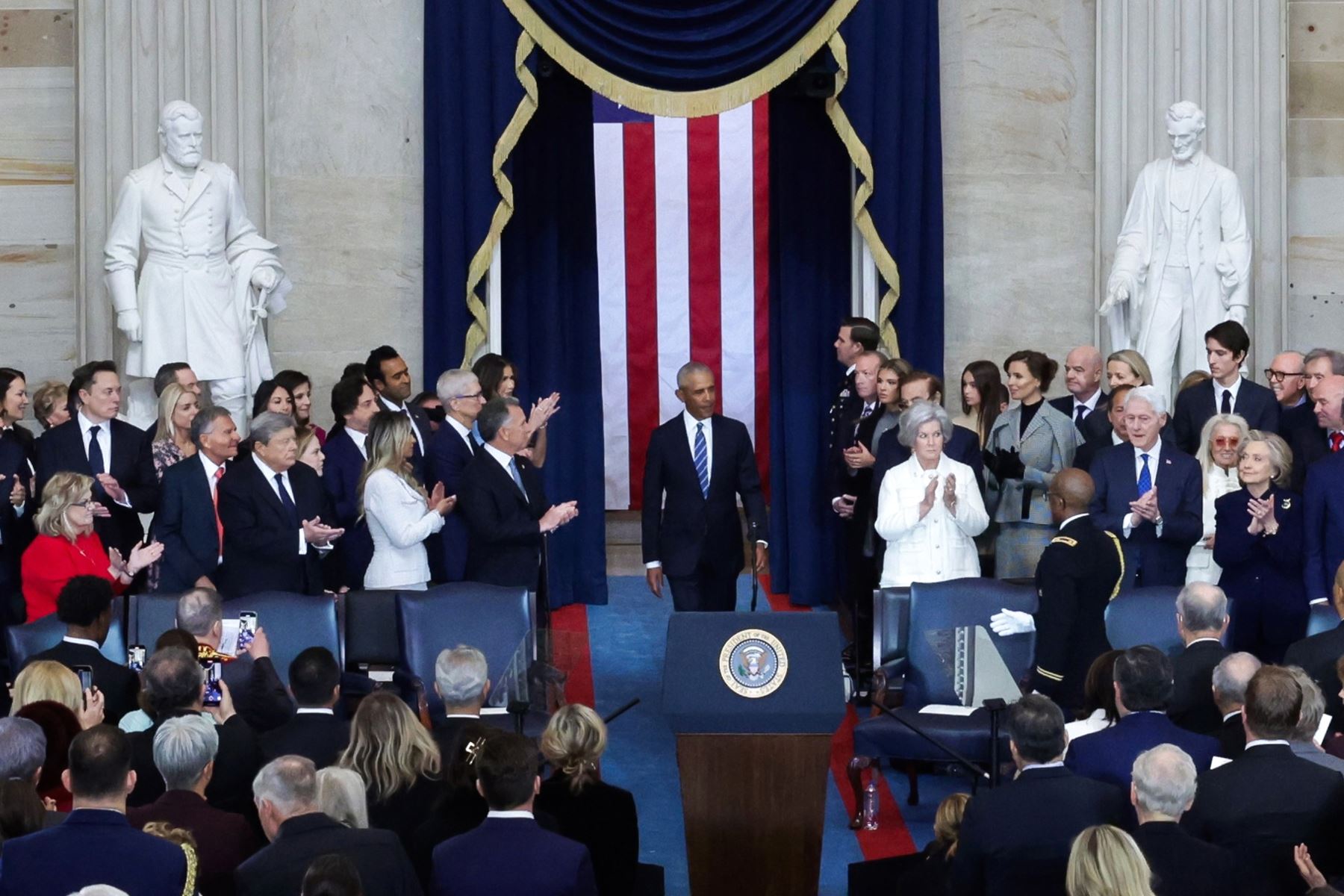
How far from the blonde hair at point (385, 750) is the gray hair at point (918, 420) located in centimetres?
321

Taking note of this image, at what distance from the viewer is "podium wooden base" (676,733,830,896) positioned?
6.00 metres

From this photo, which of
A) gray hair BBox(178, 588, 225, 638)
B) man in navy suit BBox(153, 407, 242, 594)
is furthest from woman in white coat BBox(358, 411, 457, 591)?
gray hair BBox(178, 588, 225, 638)

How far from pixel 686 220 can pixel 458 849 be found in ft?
23.7

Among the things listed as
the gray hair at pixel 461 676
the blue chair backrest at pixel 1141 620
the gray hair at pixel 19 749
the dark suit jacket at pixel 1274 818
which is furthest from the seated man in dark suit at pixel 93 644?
the blue chair backrest at pixel 1141 620

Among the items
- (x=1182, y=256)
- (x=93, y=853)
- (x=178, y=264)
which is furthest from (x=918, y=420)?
→ (x=93, y=853)

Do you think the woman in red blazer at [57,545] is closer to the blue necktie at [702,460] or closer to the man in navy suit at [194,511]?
the man in navy suit at [194,511]

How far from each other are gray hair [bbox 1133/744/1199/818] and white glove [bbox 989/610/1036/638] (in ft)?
8.76

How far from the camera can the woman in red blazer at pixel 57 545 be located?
24.6 feet

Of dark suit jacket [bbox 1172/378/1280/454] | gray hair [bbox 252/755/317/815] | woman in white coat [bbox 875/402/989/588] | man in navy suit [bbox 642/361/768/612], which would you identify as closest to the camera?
gray hair [bbox 252/755/317/815]

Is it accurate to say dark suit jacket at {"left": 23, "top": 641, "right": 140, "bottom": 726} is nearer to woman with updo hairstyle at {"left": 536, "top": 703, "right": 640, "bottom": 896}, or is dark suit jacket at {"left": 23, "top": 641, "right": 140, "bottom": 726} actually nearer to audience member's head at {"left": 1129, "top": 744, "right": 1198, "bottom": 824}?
woman with updo hairstyle at {"left": 536, "top": 703, "right": 640, "bottom": 896}

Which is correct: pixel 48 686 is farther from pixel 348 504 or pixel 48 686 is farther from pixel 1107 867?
pixel 1107 867

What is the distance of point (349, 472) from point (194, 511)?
820 millimetres

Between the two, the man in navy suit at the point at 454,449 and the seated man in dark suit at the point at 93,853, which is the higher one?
the man in navy suit at the point at 454,449

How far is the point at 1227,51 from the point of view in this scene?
34.2 feet
